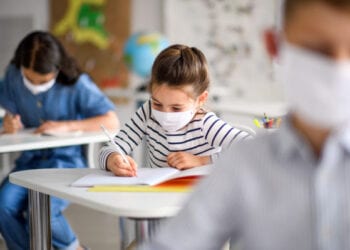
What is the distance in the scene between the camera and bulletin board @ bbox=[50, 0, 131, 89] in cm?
610

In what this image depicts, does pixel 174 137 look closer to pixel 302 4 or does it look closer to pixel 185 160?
pixel 185 160

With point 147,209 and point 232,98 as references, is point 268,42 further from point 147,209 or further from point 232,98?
point 232,98

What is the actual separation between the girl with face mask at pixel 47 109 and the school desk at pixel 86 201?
2.83ft

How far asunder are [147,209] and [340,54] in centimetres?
83

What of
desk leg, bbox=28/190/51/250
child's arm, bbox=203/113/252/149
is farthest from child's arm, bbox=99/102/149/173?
desk leg, bbox=28/190/51/250

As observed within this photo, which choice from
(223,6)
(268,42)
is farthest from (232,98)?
(268,42)

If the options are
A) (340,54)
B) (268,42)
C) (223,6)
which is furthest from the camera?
(223,6)

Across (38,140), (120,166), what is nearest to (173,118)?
(120,166)

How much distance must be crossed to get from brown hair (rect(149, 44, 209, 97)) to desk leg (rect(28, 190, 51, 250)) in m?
0.50

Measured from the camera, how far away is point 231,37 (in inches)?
231

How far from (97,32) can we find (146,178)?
13.8ft

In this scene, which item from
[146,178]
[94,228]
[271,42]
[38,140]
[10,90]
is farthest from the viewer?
[94,228]

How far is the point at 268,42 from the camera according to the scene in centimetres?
114

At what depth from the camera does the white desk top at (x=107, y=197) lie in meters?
1.71
